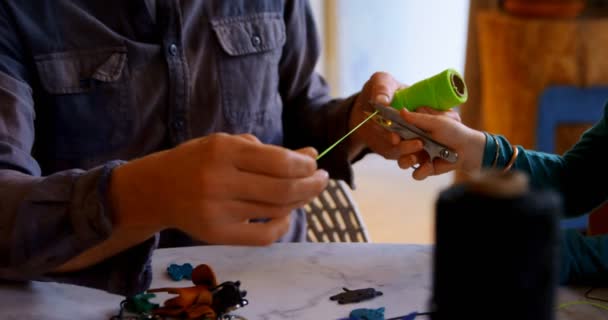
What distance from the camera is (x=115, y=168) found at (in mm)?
814

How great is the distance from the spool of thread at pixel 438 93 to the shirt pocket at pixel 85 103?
1.40ft

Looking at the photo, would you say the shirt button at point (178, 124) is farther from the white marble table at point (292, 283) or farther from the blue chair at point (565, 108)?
the blue chair at point (565, 108)

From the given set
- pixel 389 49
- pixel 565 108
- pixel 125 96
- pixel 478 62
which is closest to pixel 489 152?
pixel 125 96

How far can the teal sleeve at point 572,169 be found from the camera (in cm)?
112

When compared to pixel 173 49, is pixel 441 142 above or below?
below

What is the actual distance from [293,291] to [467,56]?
1.81 metres

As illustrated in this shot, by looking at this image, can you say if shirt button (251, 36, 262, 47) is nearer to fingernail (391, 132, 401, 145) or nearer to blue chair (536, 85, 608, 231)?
fingernail (391, 132, 401, 145)

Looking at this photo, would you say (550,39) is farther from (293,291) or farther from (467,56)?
(293,291)

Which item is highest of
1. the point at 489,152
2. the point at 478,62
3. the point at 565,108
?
the point at 489,152

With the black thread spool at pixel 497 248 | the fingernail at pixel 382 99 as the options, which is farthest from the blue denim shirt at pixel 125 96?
the black thread spool at pixel 497 248

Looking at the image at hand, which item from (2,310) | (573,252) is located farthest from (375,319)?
(2,310)

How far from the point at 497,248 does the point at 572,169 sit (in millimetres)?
700

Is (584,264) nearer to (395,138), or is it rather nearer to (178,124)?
(395,138)

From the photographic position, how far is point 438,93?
42.3 inches
